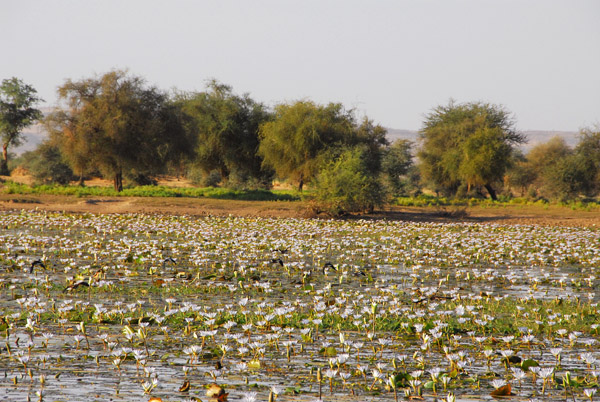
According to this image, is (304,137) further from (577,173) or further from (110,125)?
(577,173)

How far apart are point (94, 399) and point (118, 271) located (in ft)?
24.6

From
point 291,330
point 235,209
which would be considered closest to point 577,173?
point 235,209

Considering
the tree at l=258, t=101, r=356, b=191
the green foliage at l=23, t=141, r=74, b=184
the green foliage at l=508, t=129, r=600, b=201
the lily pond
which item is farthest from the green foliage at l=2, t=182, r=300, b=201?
the green foliage at l=508, t=129, r=600, b=201

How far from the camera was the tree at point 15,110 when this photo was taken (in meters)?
58.9

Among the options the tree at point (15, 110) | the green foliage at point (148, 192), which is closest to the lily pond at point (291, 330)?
the green foliage at point (148, 192)

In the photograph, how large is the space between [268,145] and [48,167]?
19.1 m

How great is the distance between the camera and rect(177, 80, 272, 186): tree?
49.9 m

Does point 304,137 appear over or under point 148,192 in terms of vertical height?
over

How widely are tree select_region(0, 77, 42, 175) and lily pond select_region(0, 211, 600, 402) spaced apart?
157 feet

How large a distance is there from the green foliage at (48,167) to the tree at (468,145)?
30.1 meters

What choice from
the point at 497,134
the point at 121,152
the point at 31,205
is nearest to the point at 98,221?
the point at 31,205

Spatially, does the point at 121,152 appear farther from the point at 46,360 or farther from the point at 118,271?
the point at 46,360

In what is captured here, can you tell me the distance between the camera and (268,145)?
4497cm

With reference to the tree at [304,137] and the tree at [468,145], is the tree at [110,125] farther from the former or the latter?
the tree at [468,145]
